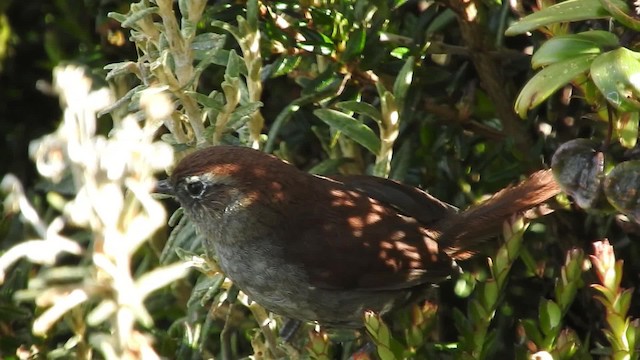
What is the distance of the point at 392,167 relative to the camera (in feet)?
11.0

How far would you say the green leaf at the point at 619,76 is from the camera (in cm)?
203

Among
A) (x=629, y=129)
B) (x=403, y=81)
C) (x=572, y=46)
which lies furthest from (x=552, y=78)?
(x=403, y=81)

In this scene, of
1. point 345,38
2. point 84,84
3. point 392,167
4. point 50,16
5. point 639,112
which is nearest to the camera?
point 84,84

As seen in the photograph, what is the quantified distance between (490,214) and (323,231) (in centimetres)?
52

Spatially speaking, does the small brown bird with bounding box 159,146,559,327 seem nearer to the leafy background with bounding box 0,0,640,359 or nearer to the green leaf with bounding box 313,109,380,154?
the leafy background with bounding box 0,0,640,359

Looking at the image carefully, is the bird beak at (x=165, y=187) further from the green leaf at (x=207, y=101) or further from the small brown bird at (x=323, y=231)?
the green leaf at (x=207, y=101)

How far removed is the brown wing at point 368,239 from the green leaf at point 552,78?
1.04 metres

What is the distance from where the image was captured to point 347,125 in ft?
9.96

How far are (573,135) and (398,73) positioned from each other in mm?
580

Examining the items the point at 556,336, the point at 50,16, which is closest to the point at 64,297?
the point at 556,336

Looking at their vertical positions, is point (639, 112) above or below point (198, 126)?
above

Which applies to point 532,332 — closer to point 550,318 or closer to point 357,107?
point 550,318

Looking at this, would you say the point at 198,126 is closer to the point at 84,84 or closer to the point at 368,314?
the point at 368,314

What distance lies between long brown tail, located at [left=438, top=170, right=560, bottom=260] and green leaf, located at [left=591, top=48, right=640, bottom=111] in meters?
0.89
